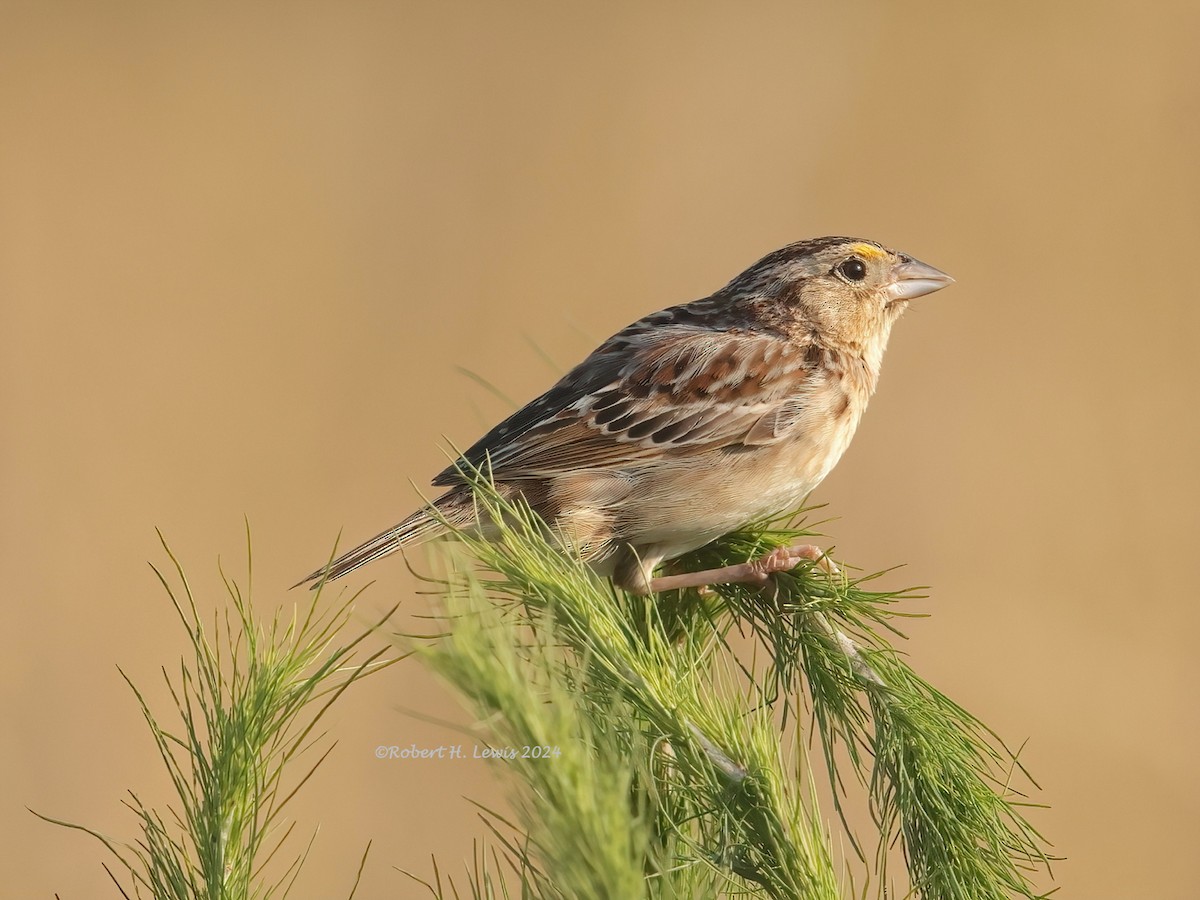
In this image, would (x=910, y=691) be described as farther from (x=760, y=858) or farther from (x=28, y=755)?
(x=28, y=755)

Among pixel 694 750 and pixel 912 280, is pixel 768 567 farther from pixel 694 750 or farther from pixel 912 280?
pixel 912 280

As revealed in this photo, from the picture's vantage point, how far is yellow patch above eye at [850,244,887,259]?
3633 millimetres

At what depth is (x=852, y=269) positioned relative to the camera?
11.9ft

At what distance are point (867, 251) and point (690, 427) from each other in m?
0.98

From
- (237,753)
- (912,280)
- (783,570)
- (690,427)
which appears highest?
(912,280)

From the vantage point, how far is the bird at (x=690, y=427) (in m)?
3.00

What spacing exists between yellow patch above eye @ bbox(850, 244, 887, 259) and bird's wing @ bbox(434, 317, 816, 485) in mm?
504

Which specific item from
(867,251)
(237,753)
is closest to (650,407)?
(867,251)

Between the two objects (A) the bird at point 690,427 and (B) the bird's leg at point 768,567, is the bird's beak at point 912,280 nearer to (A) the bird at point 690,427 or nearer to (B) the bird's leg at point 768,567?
(A) the bird at point 690,427

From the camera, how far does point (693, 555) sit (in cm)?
316

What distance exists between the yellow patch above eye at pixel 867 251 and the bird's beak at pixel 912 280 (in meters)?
0.09

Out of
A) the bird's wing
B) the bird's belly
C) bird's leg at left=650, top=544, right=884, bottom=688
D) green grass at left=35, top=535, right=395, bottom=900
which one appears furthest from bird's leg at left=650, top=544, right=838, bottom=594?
green grass at left=35, top=535, right=395, bottom=900

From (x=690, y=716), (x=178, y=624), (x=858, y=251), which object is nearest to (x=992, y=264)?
(x=858, y=251)

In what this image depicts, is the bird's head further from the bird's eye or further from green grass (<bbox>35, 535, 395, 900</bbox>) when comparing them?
green grass (<bbox>35, 535, 395, 900</bbox>)
